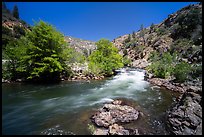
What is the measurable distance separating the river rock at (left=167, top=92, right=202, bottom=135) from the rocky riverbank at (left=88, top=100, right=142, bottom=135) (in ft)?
5.59

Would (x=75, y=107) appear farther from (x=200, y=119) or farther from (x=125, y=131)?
(x=200, y=119)

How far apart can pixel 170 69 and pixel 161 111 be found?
39.6 ft

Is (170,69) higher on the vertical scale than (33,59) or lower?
lower

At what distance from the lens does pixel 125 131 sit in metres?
7.17

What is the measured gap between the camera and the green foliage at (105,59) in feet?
83.1

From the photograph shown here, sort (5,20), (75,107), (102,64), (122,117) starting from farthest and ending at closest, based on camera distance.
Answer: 1. (5,20)
2. (102,64)
3. (75,107)
4. (122,117)

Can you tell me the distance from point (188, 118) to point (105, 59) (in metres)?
20.1

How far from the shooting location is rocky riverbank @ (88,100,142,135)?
7.18m

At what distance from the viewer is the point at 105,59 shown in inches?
1051

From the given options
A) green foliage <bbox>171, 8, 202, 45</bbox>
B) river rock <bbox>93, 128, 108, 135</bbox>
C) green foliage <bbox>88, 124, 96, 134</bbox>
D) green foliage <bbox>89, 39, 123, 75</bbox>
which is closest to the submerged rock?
green foliage <bbox>88, 124, 96, 134</bbox>

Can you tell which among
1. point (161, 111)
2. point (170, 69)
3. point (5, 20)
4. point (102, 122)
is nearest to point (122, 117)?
point (102, 122)

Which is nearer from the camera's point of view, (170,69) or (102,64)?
(170,69)

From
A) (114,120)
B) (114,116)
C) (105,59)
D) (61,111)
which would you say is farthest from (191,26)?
(61,111)

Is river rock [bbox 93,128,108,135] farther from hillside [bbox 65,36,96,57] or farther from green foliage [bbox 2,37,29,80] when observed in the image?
hillside [bbox 65,36,96,57]
